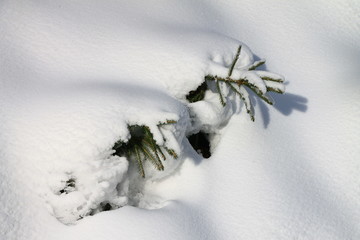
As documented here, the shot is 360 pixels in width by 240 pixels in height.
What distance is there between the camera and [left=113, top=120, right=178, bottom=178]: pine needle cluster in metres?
1.47

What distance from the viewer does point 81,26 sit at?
1.77 metres

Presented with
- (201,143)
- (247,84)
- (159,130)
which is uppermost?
(247,84)

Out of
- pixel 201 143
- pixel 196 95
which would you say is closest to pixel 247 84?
pixel 196 95

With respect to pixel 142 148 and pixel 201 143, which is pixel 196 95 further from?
pixel 142 148

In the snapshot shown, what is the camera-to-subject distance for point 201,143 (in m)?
1.76

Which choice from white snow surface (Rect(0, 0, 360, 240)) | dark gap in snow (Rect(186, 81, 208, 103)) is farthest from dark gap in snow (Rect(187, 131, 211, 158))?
dark gap in snow (Rect(186, 81, 208, 103))

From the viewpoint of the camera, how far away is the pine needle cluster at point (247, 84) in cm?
158

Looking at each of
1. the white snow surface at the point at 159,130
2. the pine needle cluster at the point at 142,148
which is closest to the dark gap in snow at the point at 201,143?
the white snow surface at the point at 159,130

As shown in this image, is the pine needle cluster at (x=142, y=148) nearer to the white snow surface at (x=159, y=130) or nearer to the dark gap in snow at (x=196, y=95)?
the white snow surface at (x=159, y=130)

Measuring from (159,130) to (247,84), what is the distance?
39 cm

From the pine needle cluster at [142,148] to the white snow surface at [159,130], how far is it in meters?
0.03

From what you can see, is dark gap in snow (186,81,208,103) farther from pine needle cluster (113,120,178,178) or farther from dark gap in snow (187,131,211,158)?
pine needle cluster (113,120,178,178)

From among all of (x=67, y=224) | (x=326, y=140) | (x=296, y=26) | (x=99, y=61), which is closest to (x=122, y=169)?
(x=67, y=224)

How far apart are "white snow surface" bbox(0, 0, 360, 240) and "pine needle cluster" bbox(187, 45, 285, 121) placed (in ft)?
0.14
